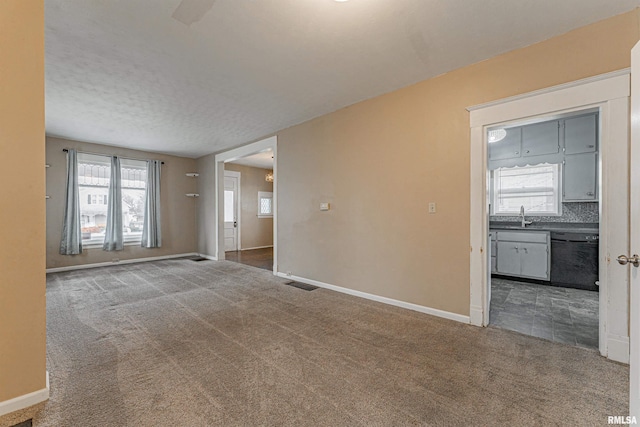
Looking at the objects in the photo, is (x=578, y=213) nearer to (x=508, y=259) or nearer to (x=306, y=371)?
(x=508, y=259)

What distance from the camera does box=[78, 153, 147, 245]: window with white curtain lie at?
605 cm

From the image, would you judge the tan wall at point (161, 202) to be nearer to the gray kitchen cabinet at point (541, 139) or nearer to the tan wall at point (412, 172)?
the tan wall at point (412, 172)

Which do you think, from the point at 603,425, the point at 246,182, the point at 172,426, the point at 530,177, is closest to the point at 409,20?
the point at 603,425

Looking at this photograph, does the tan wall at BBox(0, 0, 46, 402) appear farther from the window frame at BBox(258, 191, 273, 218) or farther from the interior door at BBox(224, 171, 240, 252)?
the window frame at BBox(258, 191, 273, 218)

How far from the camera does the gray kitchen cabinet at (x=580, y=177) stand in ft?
14.2

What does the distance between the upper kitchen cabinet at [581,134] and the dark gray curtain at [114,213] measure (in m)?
8.90

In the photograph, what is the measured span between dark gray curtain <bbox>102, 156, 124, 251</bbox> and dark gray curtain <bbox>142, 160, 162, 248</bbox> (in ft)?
1.80

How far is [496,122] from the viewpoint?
277 centimetres

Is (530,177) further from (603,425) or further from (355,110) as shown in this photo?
(603,425)

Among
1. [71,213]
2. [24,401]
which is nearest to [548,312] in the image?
[24,401]

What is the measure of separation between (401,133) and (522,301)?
278cm

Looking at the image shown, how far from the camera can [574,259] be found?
14.0 feet

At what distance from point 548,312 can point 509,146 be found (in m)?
3.12

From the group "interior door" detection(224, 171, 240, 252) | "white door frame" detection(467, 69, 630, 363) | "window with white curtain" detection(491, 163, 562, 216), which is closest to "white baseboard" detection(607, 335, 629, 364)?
"white door frame" detection(467, 69, 630, 363)
